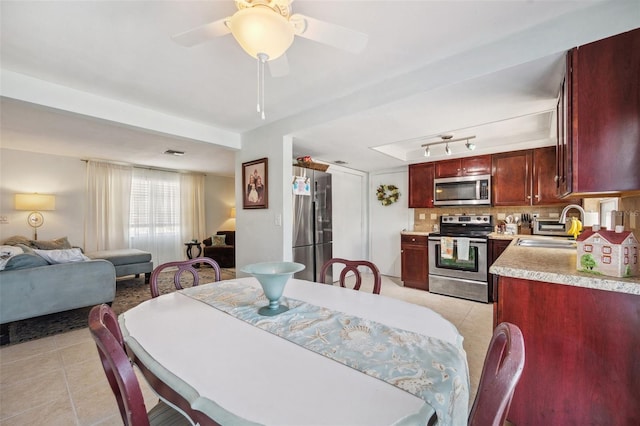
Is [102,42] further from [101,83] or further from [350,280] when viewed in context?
[350,280]

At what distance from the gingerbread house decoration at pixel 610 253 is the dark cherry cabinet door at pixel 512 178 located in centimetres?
257

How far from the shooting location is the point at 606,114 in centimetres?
131

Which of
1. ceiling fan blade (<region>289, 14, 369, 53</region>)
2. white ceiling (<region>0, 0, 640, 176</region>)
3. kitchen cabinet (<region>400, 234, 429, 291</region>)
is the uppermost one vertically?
white ceiling (<region>0, 0, 640, 176</region>)

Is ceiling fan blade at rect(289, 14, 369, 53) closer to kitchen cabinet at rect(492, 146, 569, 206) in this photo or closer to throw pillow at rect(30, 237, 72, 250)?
kitchen cabinet at rect(492, 146, 569, 206)

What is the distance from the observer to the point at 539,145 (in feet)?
11.4

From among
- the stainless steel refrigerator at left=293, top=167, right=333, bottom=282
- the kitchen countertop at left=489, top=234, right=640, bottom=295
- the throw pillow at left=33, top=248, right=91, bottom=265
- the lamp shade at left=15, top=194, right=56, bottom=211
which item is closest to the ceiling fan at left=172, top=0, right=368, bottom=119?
the kitchen countertop at left=489, top=234, right=640, bottom=295

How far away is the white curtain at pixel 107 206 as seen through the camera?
17.1ft

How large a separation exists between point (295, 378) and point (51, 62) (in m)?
2.54

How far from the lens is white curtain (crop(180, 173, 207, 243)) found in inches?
255

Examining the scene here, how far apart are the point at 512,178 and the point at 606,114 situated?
2.72m

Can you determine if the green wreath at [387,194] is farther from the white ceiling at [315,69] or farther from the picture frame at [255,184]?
the picture frame at [255,184]

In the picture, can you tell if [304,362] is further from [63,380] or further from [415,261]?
[415,261]

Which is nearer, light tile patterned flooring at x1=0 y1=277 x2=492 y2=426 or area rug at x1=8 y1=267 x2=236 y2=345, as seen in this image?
light tile patterned flooring at x1=0 y1=277 x2=492 y2=426

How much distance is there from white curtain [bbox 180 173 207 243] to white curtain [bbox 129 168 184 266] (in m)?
0.11
